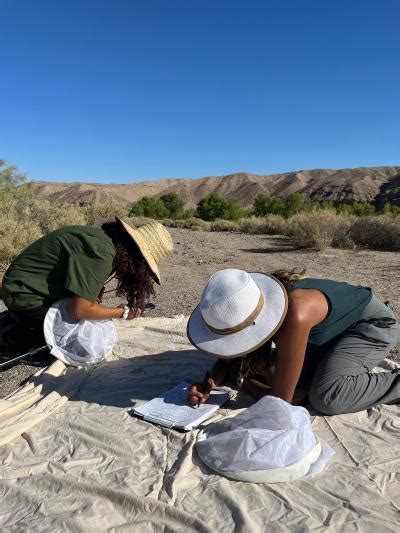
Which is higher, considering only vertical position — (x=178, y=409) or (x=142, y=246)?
(x=142, y=246)

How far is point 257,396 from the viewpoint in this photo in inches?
97.3

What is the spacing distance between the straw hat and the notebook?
83 centimetres

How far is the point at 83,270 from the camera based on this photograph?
2.88 m

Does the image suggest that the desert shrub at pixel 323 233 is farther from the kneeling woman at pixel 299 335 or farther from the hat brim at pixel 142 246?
the kneeling woman at pixel 299 335

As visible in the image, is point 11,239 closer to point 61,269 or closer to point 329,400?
point 61,269

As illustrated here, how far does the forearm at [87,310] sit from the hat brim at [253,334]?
0.99 meters

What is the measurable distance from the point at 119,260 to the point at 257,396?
121 cm

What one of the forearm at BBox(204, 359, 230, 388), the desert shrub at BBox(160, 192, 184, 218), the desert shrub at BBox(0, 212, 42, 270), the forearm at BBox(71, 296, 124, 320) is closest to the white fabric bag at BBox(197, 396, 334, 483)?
the forearm at BBox(204, 359, 230, 388)

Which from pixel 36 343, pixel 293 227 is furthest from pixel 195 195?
pixel 36 343

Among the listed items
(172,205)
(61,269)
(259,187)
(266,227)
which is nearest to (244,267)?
(61,269)

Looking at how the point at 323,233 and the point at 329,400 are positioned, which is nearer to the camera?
the point at 329,400

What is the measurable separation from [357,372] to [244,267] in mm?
5942

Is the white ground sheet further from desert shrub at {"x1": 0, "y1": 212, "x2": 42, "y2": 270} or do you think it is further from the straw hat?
desert shrub at {"x1": 0, "y1": 212, "x2": 42, "y2": 270}

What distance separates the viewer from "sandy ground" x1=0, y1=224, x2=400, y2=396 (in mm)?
5164
